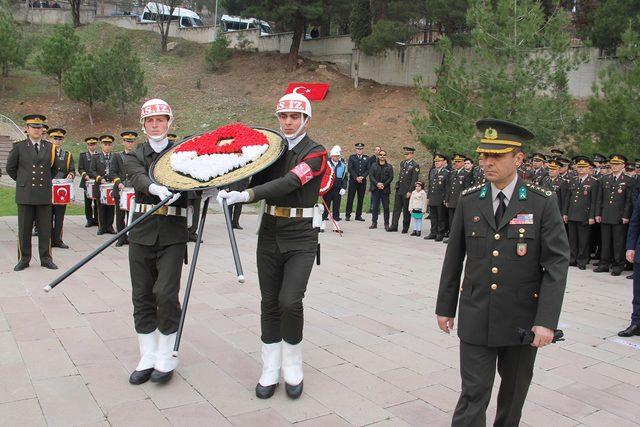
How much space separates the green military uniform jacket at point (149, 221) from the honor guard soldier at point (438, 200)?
31.1 ft

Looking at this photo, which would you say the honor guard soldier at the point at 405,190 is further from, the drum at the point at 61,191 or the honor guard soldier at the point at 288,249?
the honor guard soldier at the point at 288,249

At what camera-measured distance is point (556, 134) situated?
1534 centimetres

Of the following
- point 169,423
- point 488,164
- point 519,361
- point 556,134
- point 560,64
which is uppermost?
point 560,64

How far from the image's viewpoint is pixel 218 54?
36938mm

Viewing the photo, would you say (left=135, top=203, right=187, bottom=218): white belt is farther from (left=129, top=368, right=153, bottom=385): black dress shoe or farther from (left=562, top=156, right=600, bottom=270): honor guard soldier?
(left=562, top=156, right=600, bottom=270): honor guard soldier

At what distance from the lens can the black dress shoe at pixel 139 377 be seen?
14.4ft

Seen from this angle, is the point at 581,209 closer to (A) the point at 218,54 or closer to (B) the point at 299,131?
(B) the point at 299,131

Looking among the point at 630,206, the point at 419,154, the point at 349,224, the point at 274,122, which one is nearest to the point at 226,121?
the point at 274,122

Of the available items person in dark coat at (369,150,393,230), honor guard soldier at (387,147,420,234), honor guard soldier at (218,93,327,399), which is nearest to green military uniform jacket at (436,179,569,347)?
honor guard soldier at (218,93,327,399)

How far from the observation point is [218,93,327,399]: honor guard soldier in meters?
4.20

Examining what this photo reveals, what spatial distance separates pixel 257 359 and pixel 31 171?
5083 millimetres

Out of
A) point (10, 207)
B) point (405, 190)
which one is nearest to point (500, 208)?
point (405, 190)

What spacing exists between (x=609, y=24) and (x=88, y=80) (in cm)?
2360

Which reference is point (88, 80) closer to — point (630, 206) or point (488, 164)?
point (630, 206)
